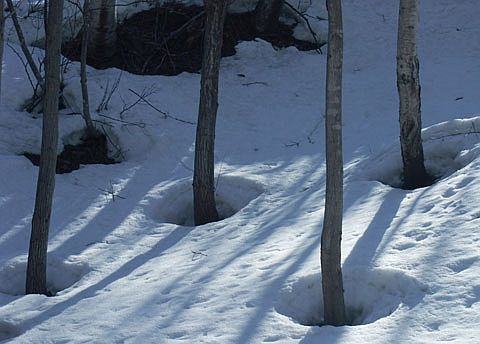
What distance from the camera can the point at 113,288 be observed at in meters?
7.61

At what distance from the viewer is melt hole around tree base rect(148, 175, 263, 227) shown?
379 inches

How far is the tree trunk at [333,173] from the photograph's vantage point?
242 inches

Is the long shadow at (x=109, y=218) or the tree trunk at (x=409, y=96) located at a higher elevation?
the tree trunk at (x=409, y=96)

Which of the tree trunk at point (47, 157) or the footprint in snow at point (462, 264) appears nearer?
the footprint in snow at point (462, 264)

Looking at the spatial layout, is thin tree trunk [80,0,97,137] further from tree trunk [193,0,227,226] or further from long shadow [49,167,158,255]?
tree trunk [193,0,227,226]

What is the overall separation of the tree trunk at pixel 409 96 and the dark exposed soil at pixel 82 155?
4.18 m

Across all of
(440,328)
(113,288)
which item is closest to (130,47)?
(113,288)

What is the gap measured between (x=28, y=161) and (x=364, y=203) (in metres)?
4.56

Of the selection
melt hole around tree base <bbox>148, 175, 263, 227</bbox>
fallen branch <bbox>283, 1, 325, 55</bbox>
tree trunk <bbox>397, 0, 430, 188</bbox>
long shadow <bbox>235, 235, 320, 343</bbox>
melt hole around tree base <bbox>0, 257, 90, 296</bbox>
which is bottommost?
melt hole around tree base <bbox>0, 257, 90, 296</bbox>

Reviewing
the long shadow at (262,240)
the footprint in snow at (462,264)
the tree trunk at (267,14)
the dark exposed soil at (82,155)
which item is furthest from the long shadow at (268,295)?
the tree trunk at (267,14)

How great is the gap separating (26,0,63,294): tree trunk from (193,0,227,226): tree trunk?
1722 millimetres

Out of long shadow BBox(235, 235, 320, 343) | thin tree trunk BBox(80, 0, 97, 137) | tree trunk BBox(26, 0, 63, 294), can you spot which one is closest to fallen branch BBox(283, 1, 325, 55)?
thin tree trunk BBox(80, 0, 97, 137)

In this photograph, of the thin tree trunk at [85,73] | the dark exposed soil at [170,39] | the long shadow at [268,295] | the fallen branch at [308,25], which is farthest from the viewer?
the fallen branch at [308,25]

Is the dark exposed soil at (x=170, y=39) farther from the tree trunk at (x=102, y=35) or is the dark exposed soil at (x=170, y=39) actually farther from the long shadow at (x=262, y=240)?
the long shadow at (x=262, y=240)
